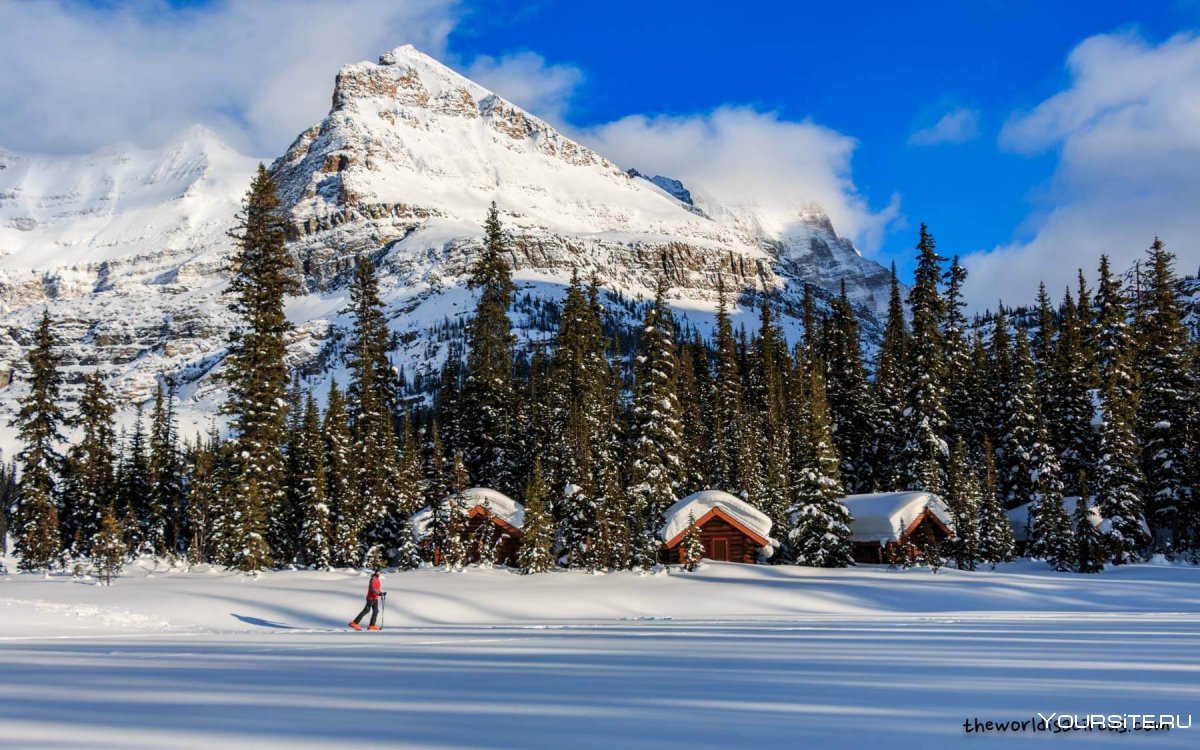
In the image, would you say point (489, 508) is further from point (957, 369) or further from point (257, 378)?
point (957, 369)

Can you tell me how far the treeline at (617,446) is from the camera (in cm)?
3325

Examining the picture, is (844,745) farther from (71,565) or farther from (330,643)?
(71,565)

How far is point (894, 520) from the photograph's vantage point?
39.2 m

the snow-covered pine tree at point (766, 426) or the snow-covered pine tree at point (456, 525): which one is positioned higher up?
the snow-covered pine tree at point (766, 426)

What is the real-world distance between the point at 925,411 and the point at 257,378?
34.7m

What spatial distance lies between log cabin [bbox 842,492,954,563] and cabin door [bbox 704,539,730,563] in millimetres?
6242

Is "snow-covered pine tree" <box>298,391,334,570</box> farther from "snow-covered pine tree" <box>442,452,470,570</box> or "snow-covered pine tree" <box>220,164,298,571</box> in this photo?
"snow-covered pine tree" <box>442,452,470,570</box>

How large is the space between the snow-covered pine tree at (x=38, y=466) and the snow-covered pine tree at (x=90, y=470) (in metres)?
5.53

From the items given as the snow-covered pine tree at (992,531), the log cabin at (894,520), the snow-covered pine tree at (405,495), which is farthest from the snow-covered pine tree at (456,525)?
the snow-covered pine tree at (992,531)

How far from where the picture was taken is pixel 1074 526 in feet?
125

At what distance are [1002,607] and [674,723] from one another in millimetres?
20614

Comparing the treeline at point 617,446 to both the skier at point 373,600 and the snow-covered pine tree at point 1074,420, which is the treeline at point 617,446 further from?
the skier at point 373,600

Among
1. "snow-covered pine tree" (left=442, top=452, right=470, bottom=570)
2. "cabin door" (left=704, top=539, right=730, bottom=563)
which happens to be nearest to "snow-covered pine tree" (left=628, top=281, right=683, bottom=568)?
"cabin door" (left=704, top=539, right=730, bottom=563)

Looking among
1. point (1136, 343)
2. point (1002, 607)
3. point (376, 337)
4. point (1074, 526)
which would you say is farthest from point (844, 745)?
point (1136, 343)
